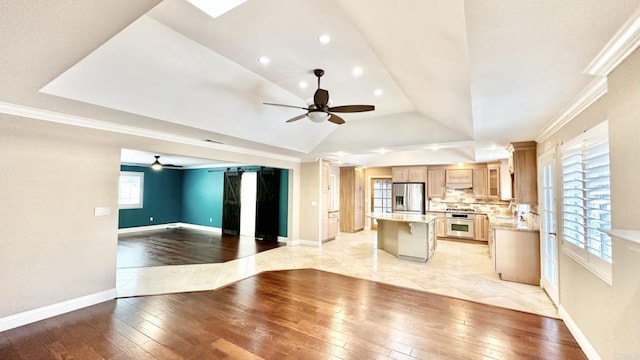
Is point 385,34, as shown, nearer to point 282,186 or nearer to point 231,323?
point 231,323

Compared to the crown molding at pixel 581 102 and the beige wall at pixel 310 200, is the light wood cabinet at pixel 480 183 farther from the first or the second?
the beige wall at pixel 310 200

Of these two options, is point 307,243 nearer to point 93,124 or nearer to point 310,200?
point 310,200

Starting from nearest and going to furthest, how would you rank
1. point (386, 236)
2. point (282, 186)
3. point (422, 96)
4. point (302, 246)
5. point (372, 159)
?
point (422, 96)
point (386, 236)
point (302, 246)
point (282, 186)
point (372, 159)

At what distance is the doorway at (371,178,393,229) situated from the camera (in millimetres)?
9547

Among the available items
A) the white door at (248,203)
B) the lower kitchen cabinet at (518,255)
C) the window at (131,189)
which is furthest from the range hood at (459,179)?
the window at (131,189)

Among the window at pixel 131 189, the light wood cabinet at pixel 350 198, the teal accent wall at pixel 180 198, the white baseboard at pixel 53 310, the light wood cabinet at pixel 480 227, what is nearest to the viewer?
the white baseboard at pixel 53 310

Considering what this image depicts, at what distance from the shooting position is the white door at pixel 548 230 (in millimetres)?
3295

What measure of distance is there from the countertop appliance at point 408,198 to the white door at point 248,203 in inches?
185

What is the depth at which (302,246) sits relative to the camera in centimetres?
694

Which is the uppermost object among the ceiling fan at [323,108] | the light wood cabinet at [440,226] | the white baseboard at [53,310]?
the ceiling fan at [323,108]

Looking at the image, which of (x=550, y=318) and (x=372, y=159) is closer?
(x=550, y=318)

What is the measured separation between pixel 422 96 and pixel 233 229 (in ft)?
24.1

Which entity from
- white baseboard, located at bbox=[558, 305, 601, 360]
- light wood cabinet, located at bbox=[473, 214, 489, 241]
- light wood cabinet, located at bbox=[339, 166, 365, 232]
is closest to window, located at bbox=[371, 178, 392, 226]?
light wood cabinet, located at bbox=[339, 166, 365, 232]

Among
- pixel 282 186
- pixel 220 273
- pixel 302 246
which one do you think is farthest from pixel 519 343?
pixel 282 186
